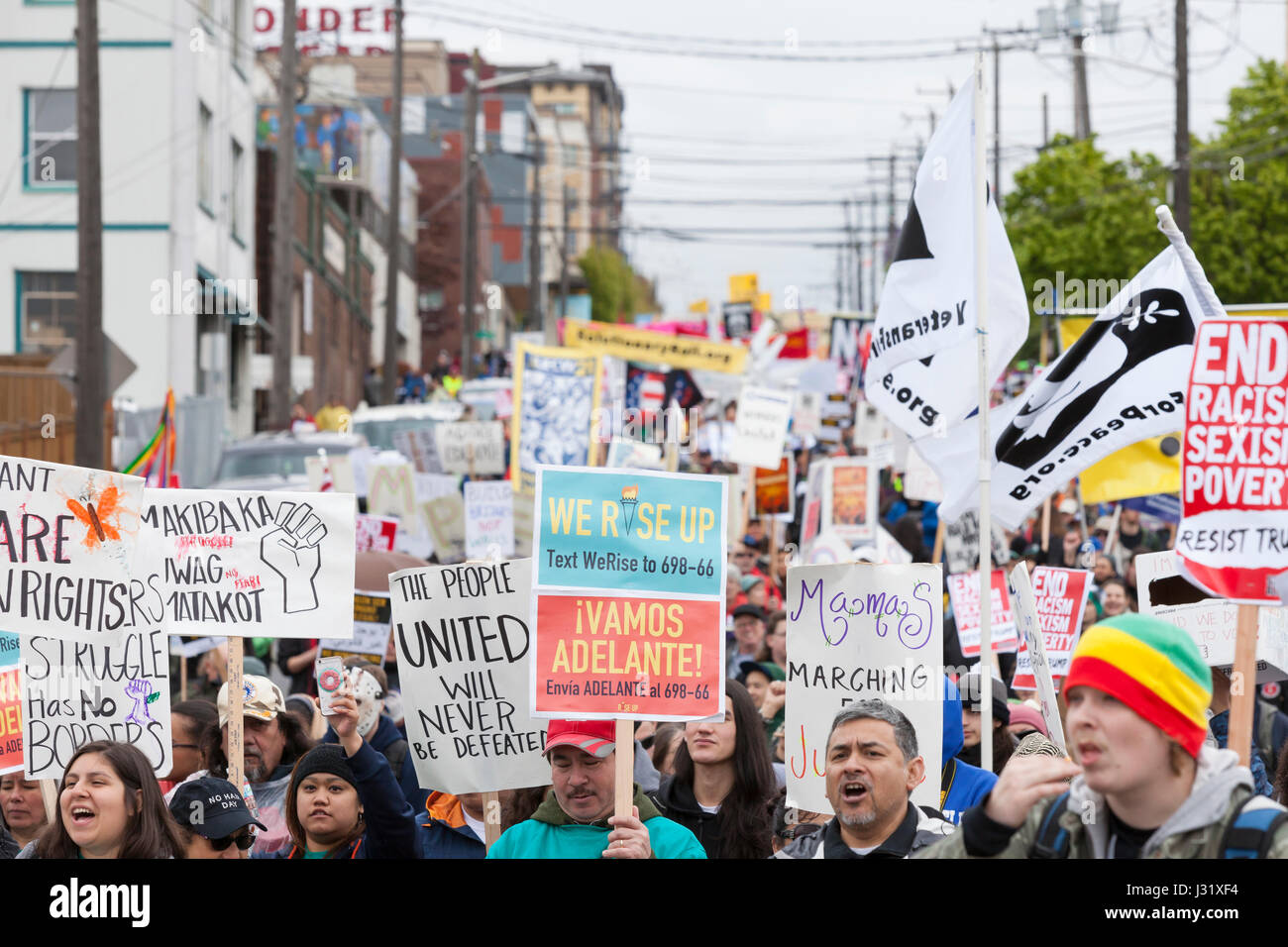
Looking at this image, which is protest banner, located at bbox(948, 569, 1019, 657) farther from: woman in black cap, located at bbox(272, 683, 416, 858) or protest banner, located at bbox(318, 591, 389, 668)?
→ woman in black cap, located at bbox(272, 683, 416, 858)

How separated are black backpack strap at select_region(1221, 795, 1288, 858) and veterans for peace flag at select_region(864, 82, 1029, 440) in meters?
4.50

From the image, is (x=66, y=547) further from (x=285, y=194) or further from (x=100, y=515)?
(x=285, y=194)

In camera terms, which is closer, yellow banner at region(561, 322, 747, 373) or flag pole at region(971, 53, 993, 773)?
flag pole at region(971, 53, 993, 773)

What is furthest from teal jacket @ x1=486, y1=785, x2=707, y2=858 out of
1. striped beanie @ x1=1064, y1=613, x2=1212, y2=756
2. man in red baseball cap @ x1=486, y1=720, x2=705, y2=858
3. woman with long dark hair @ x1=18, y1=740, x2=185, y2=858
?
striped beanie @ x1=1064, y1=613, x2=1212, y2=756

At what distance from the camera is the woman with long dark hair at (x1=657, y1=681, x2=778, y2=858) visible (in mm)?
6219

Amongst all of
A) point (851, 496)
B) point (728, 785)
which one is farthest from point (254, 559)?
point (851, 496)

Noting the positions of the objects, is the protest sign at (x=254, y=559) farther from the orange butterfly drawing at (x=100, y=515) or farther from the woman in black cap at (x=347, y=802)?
the woman in black cap at (x=347, y=802)

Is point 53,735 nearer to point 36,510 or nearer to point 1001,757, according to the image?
point 36,510

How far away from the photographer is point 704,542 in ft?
18.4

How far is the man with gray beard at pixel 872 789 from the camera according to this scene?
466 centimetres
